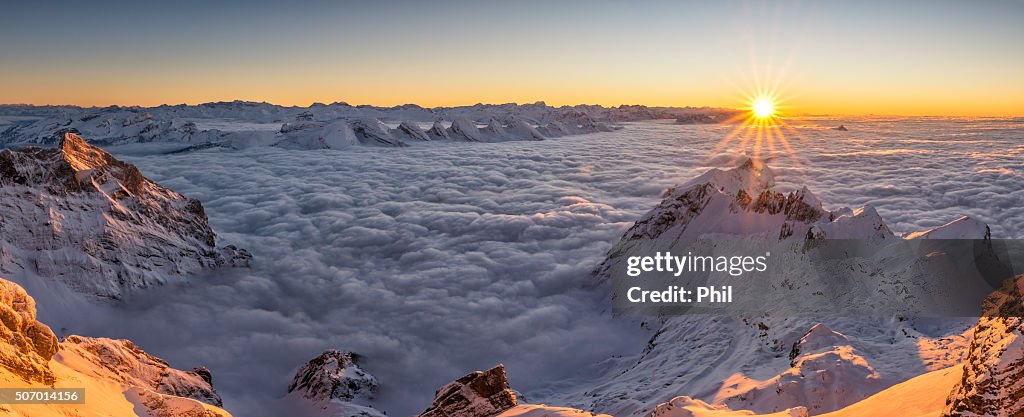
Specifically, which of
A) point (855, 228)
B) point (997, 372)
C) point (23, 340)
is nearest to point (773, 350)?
point (855, 228)

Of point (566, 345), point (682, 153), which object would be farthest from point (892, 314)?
point (682, 153)

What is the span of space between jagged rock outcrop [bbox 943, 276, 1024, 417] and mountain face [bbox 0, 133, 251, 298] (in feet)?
109

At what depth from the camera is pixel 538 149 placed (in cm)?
12862

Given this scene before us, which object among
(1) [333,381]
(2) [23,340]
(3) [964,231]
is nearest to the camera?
(2) [23,340]

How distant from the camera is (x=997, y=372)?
6.21 metres

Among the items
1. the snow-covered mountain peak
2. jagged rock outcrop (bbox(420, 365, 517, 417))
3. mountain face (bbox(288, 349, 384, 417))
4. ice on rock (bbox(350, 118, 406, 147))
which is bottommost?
mountain face (bbox(288, 349, 384, 417))

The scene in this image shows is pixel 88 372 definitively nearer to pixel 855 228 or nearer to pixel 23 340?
pixel 23 340

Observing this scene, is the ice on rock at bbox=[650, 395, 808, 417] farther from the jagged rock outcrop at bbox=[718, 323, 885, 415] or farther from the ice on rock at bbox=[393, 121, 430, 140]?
the ice on rock at bbox=[393, 121, 430, 140]

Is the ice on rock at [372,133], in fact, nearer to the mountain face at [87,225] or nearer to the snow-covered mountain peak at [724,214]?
the mountain face at [87,225]

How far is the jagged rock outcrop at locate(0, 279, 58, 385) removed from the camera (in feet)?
27.2

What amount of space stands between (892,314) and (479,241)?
3112 cm

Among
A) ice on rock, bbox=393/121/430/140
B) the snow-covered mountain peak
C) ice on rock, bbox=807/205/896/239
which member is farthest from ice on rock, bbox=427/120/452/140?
ice on rock, bbox=807/205/896/239

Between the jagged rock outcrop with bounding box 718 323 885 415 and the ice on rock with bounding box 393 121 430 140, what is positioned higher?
the ice on rock with bounding box 393 121 430 140

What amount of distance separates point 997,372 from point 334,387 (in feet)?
61.0
